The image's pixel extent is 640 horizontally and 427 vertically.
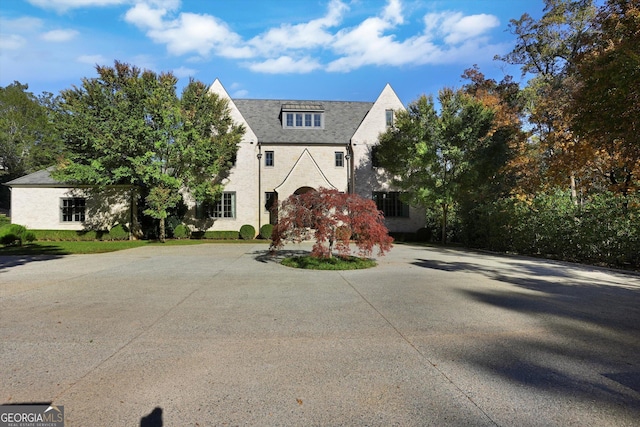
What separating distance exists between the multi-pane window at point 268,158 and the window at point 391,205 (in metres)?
7.92

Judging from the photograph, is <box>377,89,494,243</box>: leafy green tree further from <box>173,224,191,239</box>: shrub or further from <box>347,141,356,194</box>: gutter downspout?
<box>173,224,191,239</box>: shrub

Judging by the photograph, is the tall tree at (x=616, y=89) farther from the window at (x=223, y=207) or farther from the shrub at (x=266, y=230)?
the window at (x=223, y=207)

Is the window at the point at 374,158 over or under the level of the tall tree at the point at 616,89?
over

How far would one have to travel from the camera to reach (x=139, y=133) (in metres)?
19.4

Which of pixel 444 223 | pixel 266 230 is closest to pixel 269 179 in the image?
pixel 266 230

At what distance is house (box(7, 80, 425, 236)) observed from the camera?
23484mm

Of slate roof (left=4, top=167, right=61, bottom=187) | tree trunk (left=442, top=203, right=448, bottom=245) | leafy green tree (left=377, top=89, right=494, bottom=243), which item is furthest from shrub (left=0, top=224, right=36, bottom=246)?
tree trunk (left=442, top=203, right=448, bottom=245)

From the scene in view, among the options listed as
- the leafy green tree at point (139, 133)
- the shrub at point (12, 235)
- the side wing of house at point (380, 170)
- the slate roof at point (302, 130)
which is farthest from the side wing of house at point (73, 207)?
the side wing of house at point (380, 170)

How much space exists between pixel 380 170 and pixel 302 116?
740cm

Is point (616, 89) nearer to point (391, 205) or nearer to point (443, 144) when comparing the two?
point (443, 144)

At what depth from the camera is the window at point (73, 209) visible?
77.4 feet

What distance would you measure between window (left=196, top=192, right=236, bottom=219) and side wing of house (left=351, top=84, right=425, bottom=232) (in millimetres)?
9100

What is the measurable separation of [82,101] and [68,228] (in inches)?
349

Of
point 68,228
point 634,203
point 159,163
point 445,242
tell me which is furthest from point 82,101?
point 634,203
